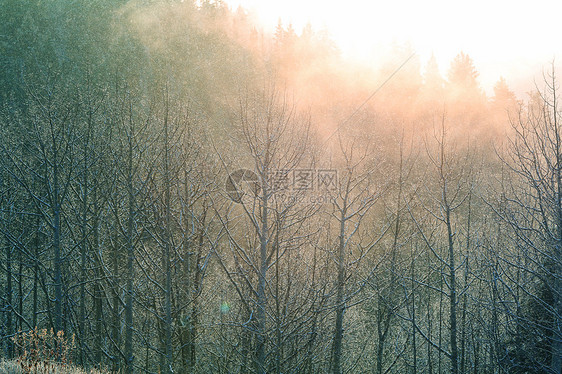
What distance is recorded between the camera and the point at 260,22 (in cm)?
7381

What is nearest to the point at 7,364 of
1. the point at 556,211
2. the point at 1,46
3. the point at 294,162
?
the point at 294,162

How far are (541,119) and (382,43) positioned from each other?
188 ft

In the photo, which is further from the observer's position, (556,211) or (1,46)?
(1,46)

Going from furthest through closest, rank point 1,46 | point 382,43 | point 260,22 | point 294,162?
point 260,22 → point 382,43 → point 1,46 → point 294,162

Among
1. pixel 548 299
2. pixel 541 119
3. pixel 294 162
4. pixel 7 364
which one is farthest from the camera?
pixel 548 299

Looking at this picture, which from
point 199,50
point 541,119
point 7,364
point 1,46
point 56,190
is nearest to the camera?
point 7,364

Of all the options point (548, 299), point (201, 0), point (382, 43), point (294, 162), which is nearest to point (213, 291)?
point (294, 162)

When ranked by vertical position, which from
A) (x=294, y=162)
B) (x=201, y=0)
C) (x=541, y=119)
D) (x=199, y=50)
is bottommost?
(x=294, y=162)

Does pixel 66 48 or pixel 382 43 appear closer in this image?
pixel 66 48

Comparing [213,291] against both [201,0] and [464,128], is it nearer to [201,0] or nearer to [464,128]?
[464,128]

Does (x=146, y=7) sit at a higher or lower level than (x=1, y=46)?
higher

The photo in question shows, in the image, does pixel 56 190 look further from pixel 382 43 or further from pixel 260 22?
pixel 260 22

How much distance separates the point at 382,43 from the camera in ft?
202

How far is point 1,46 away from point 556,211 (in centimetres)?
5898
